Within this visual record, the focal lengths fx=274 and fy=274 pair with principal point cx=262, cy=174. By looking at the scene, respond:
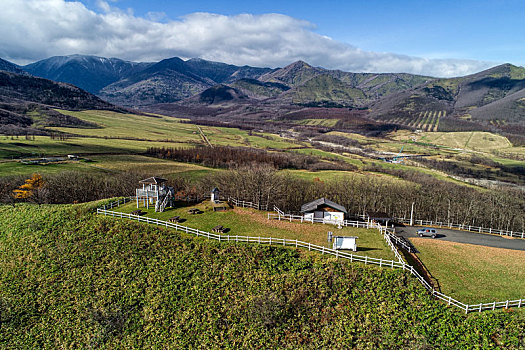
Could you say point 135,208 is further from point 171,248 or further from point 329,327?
point 329,327

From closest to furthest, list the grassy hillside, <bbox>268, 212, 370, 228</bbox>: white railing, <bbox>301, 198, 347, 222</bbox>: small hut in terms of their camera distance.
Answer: the grassy hillside
<bbox>268, 212, 370, 228</bbox>: white railing
<bbox>301, 198, 347, 222</bbox>: small hut

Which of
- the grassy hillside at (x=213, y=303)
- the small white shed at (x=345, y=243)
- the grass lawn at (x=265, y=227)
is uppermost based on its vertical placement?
the small white shed at (x=345, y=243)

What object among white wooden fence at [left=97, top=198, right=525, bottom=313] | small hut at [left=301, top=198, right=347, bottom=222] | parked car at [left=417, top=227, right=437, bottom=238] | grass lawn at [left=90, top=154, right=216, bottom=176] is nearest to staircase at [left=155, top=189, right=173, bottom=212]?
white wooden fence at [left=97, top=198, right=525, bottom=313]

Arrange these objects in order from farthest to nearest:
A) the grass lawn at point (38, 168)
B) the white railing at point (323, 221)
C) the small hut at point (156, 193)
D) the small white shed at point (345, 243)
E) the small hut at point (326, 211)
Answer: the grass lawn at point (38, 168) < the small hut at point (156, 193) < the small hut at point (326, 211) < the white railing at point (323, 221) < the small white shed at point (345, 243)

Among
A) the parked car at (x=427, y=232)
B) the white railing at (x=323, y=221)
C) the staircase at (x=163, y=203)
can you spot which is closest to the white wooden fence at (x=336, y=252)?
the white railing at (x=323, y=221)

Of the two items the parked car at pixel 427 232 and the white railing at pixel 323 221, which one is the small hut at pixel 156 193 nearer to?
the white railing at pixel 323 221

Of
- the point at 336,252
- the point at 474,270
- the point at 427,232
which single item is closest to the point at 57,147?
the point at 336,252

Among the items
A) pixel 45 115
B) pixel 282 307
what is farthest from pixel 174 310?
pixel 45 115

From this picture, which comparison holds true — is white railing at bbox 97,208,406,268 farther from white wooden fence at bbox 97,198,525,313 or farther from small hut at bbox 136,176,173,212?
small hut at bbox 136,176,173,212
